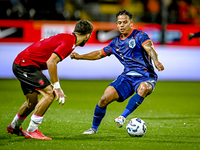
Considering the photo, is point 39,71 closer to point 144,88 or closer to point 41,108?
point 41,108

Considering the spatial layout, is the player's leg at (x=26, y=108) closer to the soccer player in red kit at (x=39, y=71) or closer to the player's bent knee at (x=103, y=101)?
the soccer player in red kit at (x=39, y=71)

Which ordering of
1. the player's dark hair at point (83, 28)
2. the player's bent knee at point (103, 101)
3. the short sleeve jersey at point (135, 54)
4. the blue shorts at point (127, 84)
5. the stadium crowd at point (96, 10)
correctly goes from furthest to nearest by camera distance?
the stadium crowd at point (96, 10) → the short sleeve jersey at point (135, 54) → the blue shorts at point (127, 84) → the player's bent knee at point (103, 101) → the player's dark hair at point (83, 28)

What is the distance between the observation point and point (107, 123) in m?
6.64

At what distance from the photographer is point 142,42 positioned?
224 inches

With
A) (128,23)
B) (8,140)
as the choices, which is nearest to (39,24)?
(128,23)

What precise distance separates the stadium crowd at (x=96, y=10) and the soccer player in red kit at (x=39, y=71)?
10074 mm

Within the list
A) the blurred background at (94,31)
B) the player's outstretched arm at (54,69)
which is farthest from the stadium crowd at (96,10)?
the player's outstretched arm at (54,69)

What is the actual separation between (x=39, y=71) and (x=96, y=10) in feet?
38.7

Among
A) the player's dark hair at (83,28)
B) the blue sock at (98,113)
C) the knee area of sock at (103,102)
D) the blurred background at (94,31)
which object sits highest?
the player's dark hair at (83,28)

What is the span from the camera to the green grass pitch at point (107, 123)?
15.5 feet

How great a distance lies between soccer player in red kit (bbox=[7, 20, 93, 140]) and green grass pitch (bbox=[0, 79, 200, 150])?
0.98 ft

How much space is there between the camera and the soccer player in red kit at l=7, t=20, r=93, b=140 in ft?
16.1

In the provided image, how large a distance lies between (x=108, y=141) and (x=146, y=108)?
12.8ft

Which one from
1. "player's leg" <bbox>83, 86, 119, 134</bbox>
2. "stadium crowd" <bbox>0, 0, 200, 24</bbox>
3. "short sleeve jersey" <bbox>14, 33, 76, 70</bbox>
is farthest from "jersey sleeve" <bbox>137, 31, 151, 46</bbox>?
"stadium crowd" <bbox>0, 0, 200, 24</bbox>
